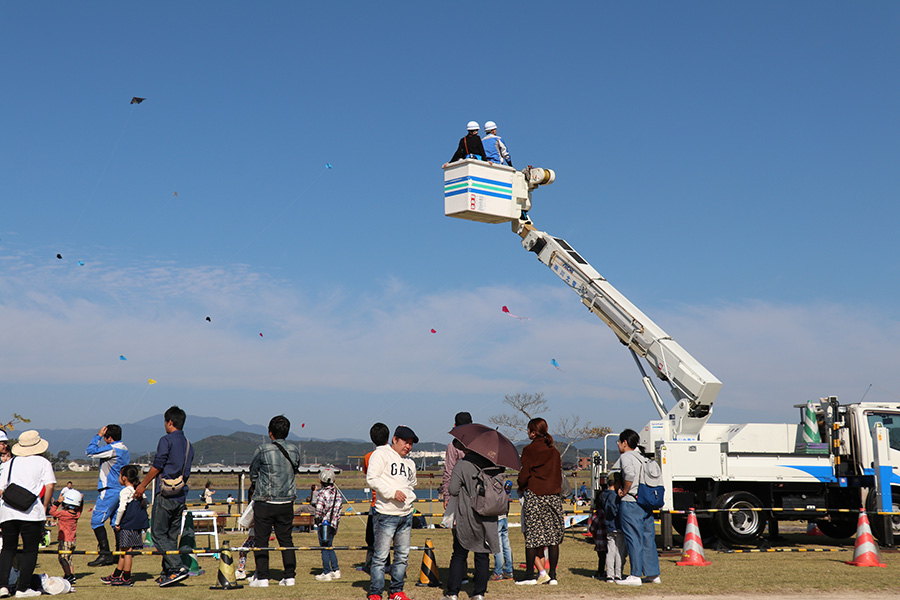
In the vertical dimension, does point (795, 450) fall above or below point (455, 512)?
above

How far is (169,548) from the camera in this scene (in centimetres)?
890

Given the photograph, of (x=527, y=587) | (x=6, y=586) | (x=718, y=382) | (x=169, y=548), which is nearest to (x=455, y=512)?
(x=527, y=587)

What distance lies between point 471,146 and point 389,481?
968 centimetres

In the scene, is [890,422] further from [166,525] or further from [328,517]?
[166,525]

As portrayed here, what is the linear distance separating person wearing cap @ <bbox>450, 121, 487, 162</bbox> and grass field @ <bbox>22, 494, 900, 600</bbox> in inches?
292

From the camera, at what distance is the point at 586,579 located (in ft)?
31.4

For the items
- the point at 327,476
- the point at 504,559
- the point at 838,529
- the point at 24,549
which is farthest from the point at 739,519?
the point at 24,549

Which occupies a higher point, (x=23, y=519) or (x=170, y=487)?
(x=170, y=487)

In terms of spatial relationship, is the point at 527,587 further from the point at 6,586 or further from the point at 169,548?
the point at 6,586

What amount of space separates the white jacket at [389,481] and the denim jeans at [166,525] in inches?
95.5

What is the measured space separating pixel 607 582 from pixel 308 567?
149 inches

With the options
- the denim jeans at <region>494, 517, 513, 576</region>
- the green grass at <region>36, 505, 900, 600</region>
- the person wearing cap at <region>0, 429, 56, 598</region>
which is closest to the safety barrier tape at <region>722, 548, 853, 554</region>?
the green grass at <region>36, 505, 900, 600</region>

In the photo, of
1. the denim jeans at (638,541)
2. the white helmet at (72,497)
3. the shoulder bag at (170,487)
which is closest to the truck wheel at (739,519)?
the denim jeans at (638,541)

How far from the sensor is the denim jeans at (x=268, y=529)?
8.72 meters
